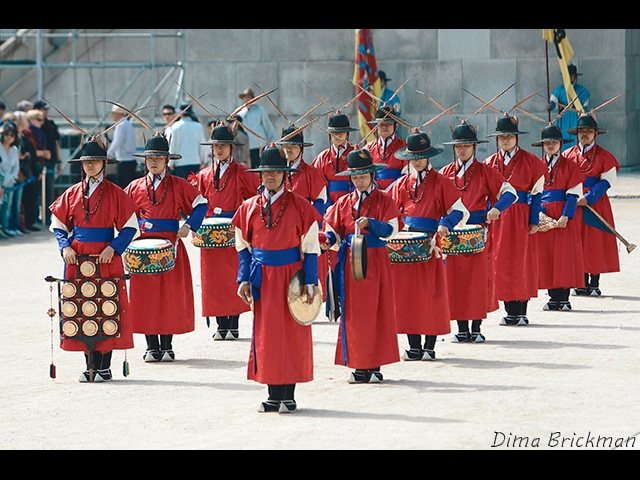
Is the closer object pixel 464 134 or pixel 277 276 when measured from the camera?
pixel 277 276

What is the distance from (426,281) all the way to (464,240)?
0.76 metres

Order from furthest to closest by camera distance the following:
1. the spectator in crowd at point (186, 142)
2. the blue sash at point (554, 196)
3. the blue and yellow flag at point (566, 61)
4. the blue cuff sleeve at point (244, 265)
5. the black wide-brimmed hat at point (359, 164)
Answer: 1. the blue and yellow flag at point (566, 61)
2. the spectator in crowd at point (186, 142)
3. the blue sash at point (554, 196)
4. the black wide-brimmed hat at point (359, 164)
5. the blue cuff sleeve at point (244, 265)

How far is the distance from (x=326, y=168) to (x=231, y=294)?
94.5 inches

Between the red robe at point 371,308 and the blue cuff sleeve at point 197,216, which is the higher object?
the blue cuff sleeve at point 197,216

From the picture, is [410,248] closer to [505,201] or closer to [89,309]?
[505,201]

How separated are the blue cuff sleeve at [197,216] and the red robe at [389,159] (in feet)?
10.7

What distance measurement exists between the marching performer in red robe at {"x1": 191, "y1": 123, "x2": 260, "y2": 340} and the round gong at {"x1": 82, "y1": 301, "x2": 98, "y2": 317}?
2.09m

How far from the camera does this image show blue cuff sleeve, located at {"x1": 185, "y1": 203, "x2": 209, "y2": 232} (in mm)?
11805

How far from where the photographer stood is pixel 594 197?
47.2 ft

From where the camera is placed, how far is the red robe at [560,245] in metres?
13.7

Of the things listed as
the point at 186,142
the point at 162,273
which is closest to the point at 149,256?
the point at 162,273

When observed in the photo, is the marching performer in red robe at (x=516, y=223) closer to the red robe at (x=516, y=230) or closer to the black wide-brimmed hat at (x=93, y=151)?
the red robe at (x=516, y=230)

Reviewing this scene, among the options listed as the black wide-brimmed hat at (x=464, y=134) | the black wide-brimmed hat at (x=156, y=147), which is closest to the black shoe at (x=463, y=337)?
the black wide-brimmed hat at (x=464, y=134)

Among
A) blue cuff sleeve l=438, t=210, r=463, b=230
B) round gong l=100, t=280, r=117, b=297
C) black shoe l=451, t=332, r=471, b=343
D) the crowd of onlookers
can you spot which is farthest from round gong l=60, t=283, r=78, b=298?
the crowd of onlookers
